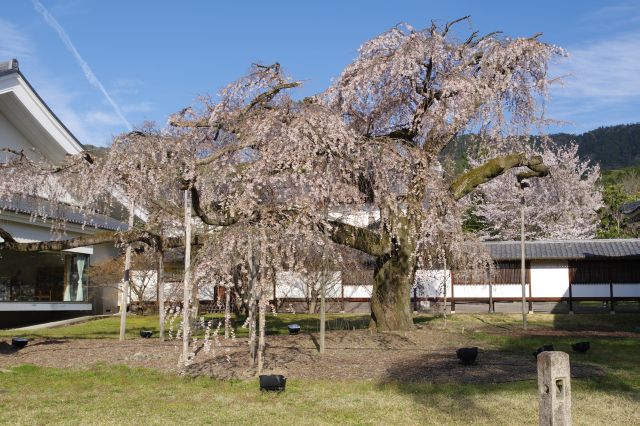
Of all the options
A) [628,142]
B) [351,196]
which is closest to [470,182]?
[351,196]

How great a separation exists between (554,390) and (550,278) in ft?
78.0

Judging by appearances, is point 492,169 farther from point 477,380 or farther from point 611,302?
point 611,302

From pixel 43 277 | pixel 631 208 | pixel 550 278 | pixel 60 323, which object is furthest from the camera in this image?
pixel 550 278

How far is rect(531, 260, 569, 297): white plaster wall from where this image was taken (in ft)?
90.7

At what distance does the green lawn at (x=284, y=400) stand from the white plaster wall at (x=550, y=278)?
16.6 metres

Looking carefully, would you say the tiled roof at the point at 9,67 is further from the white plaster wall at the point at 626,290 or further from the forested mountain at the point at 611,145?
the forested mountain at the point at 611,145

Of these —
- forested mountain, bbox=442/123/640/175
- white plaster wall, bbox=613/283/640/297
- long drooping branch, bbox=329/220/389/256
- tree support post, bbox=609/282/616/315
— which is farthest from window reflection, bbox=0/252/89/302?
forested mountain, bbox=442/123/640/175

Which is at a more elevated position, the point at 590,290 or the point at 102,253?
the point at 102,253

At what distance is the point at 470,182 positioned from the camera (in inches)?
574

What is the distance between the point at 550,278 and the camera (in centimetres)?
2777

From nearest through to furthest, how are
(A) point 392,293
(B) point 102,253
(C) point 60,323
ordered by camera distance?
(A) point 392,293, (C) point 60,323, (B) point 102,253

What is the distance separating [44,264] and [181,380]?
15421 mm

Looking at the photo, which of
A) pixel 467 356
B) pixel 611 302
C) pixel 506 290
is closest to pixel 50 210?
pixel 467 356

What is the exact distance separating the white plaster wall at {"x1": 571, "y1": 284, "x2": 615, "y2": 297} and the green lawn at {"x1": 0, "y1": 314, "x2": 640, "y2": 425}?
16.5 metres
